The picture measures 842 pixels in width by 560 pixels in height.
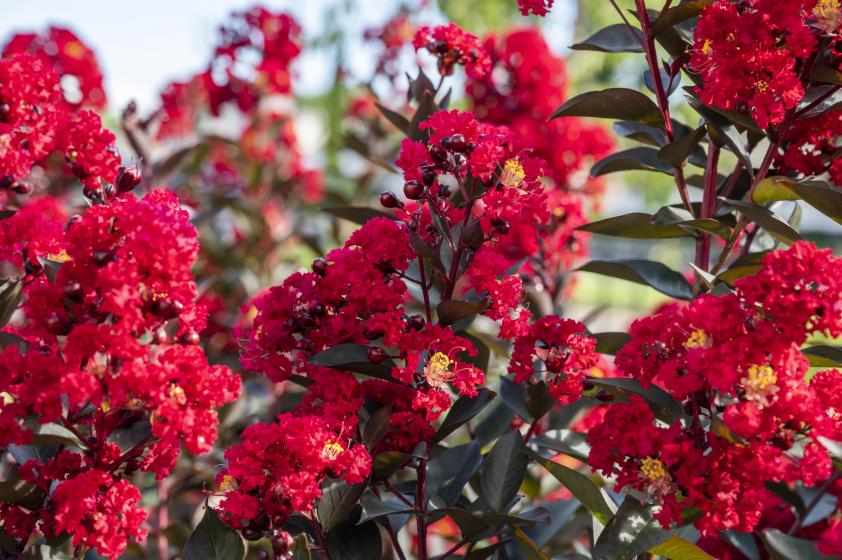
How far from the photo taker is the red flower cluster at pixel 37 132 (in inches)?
43.5

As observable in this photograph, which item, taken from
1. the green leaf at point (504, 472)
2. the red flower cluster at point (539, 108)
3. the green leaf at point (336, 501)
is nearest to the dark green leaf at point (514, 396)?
the green leaf at point (504, 472)

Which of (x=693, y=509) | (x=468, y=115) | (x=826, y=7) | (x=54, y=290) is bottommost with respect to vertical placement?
(x=693, y=509)

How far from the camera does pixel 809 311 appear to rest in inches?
35.4

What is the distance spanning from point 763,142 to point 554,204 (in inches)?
29.3

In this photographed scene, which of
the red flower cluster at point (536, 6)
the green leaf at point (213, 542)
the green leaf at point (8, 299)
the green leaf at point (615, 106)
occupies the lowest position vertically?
the green leaf at point (213, 542)

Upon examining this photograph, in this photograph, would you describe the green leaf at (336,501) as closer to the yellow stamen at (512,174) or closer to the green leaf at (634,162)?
the yellow stamen at (512,174)

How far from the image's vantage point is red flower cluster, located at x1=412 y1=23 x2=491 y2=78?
4.85 ft

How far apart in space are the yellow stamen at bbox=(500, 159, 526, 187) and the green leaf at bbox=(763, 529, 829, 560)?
0.71 metres

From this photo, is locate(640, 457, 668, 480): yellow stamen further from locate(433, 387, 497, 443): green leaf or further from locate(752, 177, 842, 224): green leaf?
locate(752, 177, 842, 224): green leaf

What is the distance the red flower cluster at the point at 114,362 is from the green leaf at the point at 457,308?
0.31m

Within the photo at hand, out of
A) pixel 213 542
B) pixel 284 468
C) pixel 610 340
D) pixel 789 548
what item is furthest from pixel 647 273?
pixel 213 542

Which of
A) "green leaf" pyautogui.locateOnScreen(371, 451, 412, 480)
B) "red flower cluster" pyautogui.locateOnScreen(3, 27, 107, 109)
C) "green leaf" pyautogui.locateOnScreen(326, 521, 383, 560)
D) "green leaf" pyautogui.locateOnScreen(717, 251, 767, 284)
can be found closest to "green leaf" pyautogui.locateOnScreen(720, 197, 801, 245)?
"green leaf" pyautogui.locateOnScreen(717, 251, 767, 284)

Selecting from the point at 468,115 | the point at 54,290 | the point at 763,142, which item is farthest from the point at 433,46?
the point at 54,290

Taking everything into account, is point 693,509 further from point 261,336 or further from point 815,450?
point 261,336
